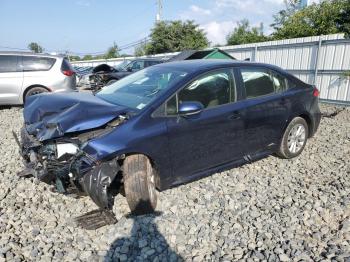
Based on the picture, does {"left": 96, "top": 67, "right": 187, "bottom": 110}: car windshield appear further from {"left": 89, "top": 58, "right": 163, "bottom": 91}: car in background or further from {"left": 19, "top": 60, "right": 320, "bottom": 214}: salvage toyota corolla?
{"left": 89, "top": 58, "right": 163, "bottom": 91}: car in background

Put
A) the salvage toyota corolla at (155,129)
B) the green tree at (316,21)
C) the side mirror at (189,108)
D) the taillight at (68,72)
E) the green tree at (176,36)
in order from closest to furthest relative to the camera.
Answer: the salvage toyota corolla at (155,129)
the side mirror at (189,108)
the taillight at (68,72)
the green tree at (316,21)
the green tree at (176,36)

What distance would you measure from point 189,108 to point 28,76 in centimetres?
743

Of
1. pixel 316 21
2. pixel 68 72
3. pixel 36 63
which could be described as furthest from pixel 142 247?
pixel 316 21

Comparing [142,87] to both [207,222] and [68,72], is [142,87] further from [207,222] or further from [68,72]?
[68,72]

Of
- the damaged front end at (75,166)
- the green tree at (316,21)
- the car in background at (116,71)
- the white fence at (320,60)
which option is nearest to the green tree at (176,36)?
the green tree at (316,21)

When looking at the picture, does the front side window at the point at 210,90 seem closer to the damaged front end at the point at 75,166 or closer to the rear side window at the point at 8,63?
the damaged front end at the point at 75,166

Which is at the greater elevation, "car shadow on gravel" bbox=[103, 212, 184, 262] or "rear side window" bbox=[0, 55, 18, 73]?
"rear side window" bbox=[0, 55, 18, 73]

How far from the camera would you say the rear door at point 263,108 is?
A: 456cm

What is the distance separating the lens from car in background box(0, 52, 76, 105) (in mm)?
9539

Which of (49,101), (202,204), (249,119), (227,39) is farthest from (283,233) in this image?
(227,39)

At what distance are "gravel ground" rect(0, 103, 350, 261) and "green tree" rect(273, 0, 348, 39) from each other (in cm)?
1438

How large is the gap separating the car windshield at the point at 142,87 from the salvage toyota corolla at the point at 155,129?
0.7 inches

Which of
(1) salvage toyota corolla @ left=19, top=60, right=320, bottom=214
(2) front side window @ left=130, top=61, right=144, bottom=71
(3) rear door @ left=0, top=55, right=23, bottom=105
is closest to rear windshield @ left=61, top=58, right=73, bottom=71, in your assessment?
(3) rear door @ left=0, top=55, right=23, bottom=105

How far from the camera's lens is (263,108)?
469 centimetres
